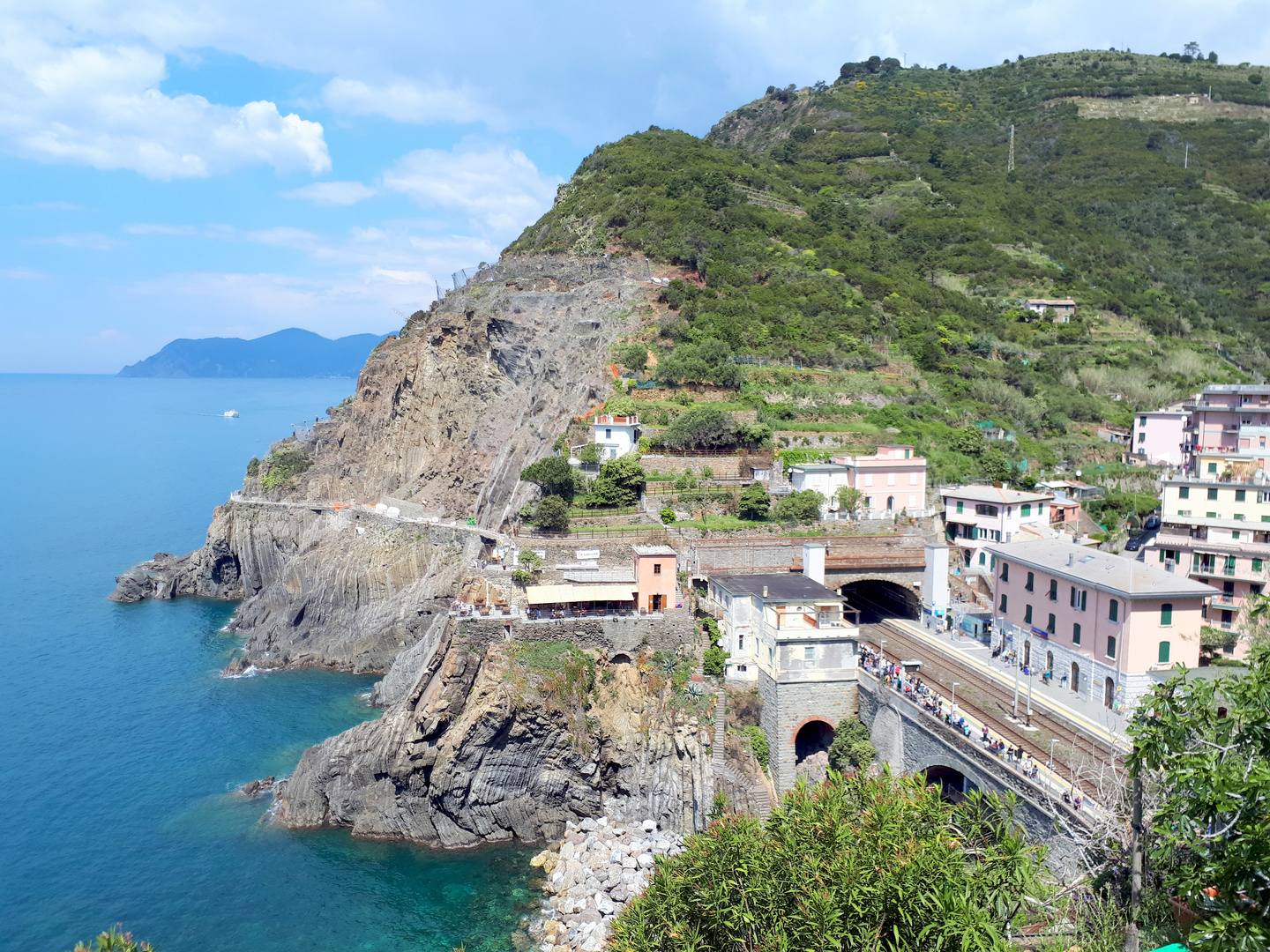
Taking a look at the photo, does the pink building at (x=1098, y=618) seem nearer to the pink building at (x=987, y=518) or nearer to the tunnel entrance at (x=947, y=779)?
the tunnel entrance at (x=947, y=779)

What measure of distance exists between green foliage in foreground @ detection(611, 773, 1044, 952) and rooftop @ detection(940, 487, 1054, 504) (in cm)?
2405

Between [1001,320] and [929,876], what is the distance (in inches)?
2522

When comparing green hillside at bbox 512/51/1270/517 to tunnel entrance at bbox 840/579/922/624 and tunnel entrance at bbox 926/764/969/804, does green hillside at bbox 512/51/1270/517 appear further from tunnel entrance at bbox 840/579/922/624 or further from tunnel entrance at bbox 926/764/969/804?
tunnel entrance at bbox 926/764/969/804

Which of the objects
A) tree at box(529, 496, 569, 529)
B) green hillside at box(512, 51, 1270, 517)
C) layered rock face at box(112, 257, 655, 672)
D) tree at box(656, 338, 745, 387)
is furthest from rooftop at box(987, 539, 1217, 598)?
layered rock face at box(112, 257, 655, 672)

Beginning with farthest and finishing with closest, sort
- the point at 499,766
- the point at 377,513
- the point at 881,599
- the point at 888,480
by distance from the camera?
the point at 377,513 → the point at 888,480 → the point at 881,599 → the point at 499,766

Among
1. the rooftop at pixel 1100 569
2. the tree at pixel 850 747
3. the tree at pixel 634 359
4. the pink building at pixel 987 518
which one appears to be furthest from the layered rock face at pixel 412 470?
the rooftop at pixel 1100 569

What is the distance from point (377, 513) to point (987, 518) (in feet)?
121

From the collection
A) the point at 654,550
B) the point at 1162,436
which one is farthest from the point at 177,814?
the point at 1162,436

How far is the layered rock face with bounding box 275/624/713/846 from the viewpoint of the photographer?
2964cm

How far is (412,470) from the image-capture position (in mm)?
58281

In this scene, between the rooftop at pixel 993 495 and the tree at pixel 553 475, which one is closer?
the rooftop at pixel 993 495

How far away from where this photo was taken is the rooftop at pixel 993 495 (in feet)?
129

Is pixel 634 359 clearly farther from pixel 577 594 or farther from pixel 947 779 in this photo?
pixel 947 779

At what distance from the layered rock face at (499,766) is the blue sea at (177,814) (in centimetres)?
107
